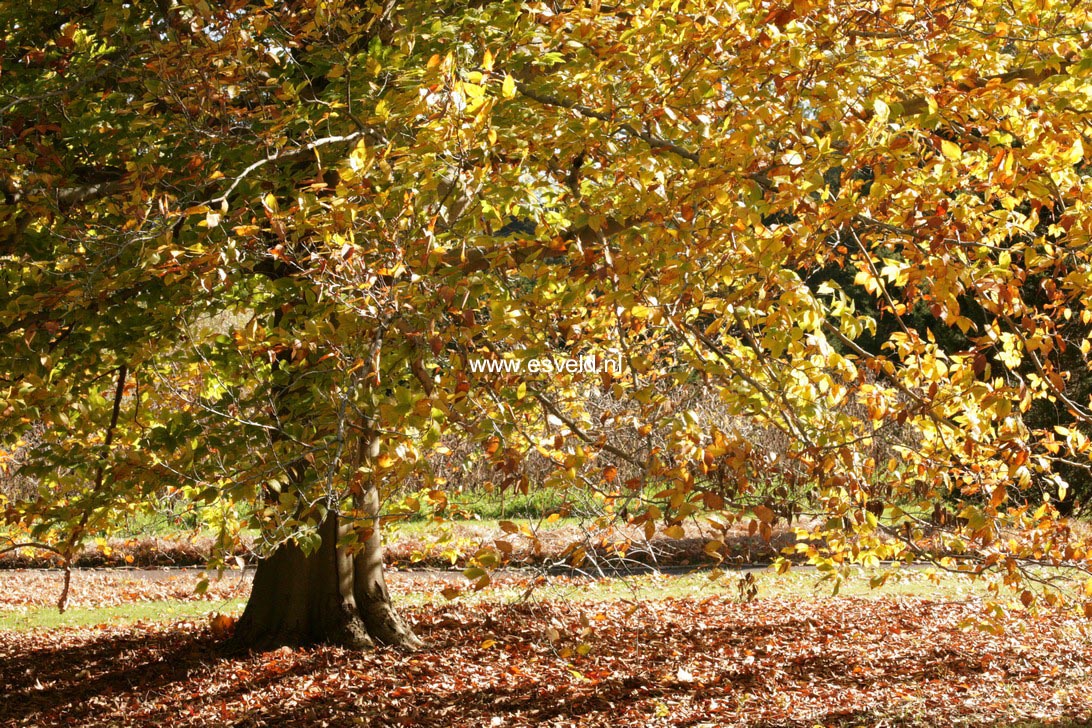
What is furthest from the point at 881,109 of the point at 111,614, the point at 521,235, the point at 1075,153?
the point at 111,614

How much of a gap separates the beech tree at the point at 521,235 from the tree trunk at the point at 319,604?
6.82 ft

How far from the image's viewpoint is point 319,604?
7.65 meters

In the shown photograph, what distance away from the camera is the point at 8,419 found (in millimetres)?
5035

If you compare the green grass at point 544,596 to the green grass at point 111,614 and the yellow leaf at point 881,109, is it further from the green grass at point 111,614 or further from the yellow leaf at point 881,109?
the yellow leaf at point 881,109

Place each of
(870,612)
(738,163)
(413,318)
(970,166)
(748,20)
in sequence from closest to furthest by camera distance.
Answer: (413,318) → (738,163) → (748,20) → (970,166) → (870,612)

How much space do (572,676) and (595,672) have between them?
219mm

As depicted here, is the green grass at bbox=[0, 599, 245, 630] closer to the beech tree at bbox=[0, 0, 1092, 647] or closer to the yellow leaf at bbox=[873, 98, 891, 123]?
the beech tree at bbox=[0, 0, 1092, 647]

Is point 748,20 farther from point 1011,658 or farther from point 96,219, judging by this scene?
point 1011,658

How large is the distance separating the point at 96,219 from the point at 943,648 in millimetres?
8109

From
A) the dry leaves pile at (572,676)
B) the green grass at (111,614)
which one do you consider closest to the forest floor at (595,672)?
the dry leaves pile at (572,676)

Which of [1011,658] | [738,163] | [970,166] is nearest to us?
[738,163]

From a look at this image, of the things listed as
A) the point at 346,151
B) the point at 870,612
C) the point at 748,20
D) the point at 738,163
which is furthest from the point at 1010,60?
the point at 870,612

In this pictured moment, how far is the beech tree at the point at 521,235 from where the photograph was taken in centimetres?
381

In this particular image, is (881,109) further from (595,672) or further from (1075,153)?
(595,672)
